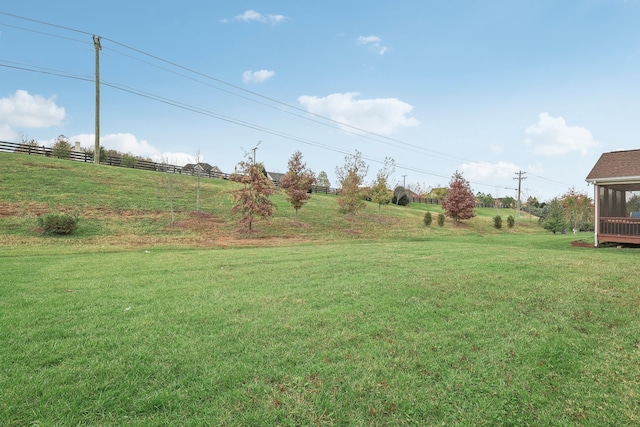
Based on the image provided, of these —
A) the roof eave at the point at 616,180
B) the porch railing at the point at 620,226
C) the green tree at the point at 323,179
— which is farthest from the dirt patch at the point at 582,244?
the green tree at the point at 323,179

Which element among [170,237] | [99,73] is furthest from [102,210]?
[99,73]

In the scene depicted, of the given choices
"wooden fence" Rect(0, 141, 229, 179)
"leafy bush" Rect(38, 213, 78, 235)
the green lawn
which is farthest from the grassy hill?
the green lawn

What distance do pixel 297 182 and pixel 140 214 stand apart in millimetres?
9764

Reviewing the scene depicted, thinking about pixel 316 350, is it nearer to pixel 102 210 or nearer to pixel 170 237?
pixel 170 237

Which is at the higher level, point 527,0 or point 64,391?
point 527,0

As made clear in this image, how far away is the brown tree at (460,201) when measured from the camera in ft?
94.3

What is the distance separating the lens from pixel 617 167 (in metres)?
14.3

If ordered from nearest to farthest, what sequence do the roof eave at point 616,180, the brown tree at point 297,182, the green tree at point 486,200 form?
the roof eave at point 616,180, the brown tree at point 297,182, the green tree at point 486,200

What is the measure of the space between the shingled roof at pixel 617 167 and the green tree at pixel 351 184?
1191 centimetres

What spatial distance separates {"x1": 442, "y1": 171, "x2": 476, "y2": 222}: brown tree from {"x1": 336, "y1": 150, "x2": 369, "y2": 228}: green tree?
11365 millimetres

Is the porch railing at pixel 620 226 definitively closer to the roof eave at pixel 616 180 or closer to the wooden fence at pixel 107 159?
the roof eave at pixel 616 180

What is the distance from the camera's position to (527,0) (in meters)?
13.3

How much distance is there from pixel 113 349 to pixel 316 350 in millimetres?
2122

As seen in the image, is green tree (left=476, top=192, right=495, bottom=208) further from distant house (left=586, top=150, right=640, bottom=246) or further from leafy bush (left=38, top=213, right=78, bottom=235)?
leafy bush (left=38, top=213, right=78, bottom=235)
